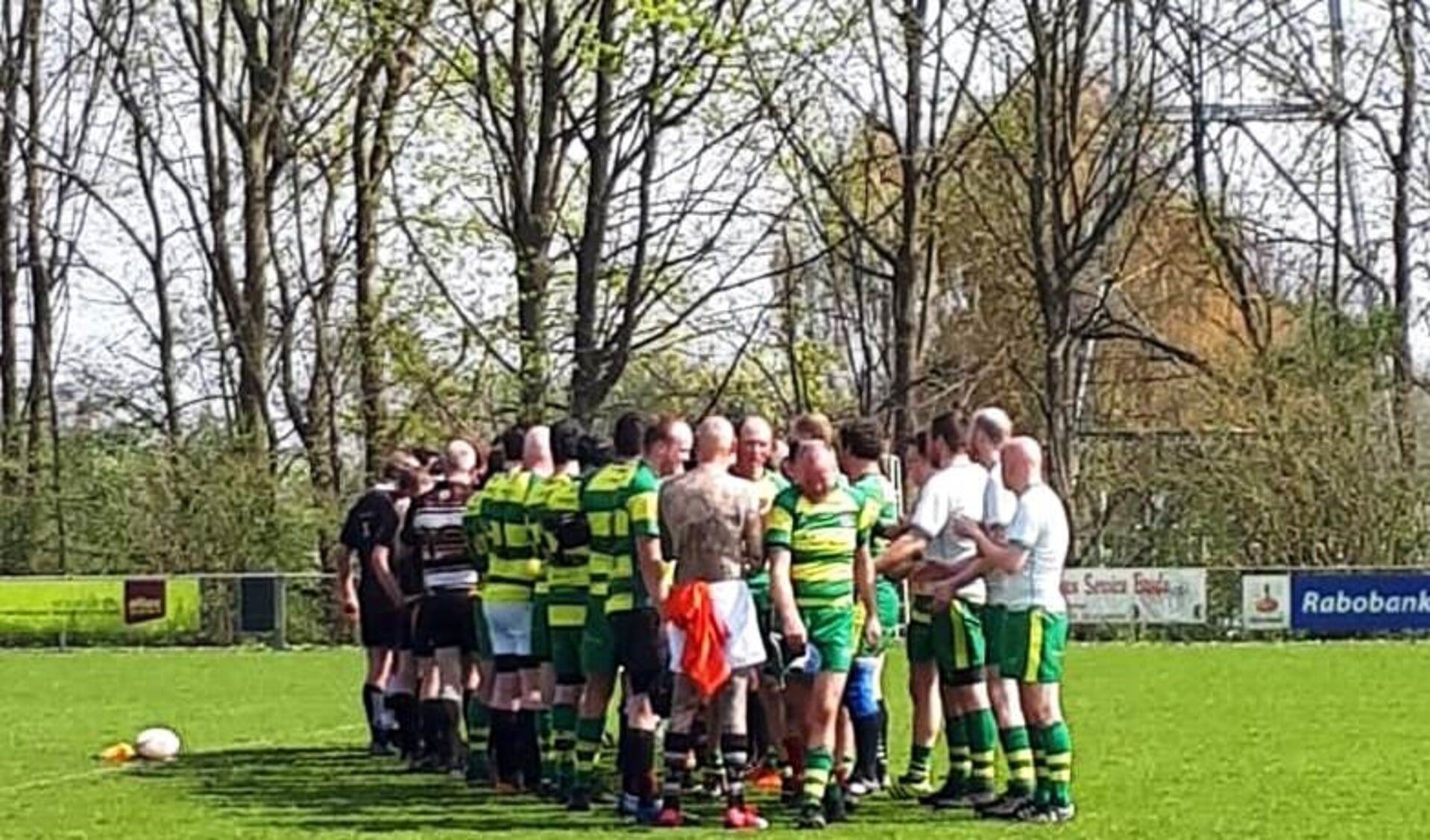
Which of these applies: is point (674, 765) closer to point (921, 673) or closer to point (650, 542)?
point (650, 542)

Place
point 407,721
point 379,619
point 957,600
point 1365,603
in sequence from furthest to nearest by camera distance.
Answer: point 1365,603 < point 379,619 < point 407,721 < point 957,600

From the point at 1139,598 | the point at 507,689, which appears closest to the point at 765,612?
the point at 507,689

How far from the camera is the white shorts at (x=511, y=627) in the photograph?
1544cm

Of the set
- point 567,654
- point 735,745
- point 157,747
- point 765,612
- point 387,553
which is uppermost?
point 387,553

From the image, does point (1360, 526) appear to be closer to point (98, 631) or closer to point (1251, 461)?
point (1251, 461)

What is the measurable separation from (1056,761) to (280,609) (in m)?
25.6

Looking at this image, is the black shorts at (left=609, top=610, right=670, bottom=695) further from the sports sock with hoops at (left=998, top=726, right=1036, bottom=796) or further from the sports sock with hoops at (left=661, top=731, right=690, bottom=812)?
the sports sock with hoops at (left=998, top=726, right=1036, bottom=796)

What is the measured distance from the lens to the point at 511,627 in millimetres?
15516

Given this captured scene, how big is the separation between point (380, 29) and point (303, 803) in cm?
2699

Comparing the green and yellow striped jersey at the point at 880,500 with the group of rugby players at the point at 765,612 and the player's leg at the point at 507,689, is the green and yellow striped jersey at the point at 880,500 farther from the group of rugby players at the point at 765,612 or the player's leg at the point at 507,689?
the player's leg at the point at 507,689

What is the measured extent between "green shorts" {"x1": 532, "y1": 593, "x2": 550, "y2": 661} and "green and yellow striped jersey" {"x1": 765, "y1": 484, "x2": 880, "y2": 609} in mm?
1786

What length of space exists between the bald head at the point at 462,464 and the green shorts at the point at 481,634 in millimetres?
780

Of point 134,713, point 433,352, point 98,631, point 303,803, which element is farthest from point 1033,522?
point 433,352

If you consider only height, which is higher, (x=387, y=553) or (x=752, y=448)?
(x=752, y=448)
